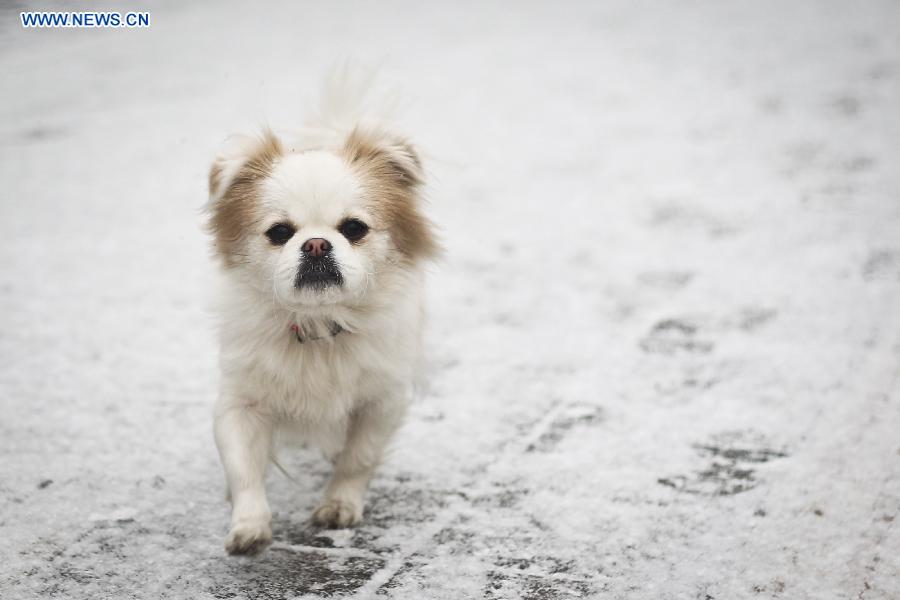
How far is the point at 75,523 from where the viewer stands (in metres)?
2.66

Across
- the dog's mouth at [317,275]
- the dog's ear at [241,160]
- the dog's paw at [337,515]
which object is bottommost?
the dog's paw at [337,515]

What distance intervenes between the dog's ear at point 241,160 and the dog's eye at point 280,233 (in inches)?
8.7

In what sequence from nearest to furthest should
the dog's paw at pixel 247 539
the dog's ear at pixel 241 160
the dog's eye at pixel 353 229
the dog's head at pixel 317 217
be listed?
the dog's paw at pixel 247 539, the dog's head at pixel 317 217, the dog's eye at pixel 353 229, the dog's ear at pixel 241 160

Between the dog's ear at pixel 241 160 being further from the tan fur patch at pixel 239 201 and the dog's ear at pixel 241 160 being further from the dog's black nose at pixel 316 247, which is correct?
the dog's black nose at pixel 316 247

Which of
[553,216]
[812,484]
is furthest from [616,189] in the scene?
[812,484]

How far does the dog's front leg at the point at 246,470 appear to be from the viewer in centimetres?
236

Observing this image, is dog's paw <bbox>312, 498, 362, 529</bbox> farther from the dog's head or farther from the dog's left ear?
the dog's left ear

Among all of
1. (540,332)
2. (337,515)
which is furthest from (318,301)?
(540,332)

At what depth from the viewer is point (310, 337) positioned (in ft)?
8.84

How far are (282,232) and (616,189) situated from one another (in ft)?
11.5

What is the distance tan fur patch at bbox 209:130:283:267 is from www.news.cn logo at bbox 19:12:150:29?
7.18 metres

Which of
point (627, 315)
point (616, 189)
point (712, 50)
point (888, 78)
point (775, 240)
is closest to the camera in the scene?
point (627, 315)

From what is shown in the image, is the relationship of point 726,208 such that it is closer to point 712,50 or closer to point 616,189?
point 616,189

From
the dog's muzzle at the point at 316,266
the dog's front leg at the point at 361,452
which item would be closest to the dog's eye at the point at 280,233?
the dog's muzzle at the point at 316,266
